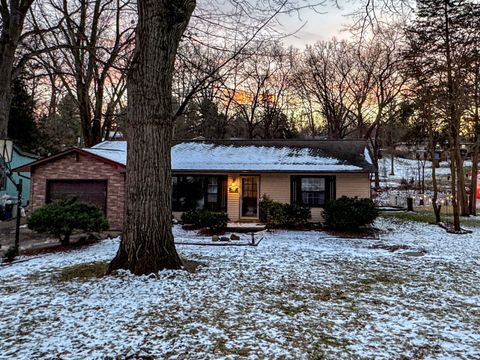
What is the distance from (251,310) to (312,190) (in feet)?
34.2

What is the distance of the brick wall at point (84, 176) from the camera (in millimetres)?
13484

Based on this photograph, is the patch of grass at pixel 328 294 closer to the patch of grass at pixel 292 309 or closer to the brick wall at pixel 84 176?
the patch of grass at pixel 292 309

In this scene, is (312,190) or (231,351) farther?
(312,190)

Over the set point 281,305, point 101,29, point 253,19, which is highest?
point 101,29

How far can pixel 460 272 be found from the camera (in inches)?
287

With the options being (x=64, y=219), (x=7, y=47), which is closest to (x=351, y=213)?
(x=64, y=219)

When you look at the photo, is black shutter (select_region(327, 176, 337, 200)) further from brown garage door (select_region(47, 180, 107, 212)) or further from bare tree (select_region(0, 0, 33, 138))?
bare tree (select_region(0, 0, 33, 138))

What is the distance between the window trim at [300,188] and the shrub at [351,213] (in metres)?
1.37

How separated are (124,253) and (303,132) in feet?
113

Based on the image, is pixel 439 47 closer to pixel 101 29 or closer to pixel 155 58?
pixel 155 58

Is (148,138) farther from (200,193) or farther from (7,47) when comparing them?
(200,193)

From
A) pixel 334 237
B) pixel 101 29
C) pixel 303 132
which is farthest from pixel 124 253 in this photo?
pixel 303 132

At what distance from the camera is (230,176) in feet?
49.9

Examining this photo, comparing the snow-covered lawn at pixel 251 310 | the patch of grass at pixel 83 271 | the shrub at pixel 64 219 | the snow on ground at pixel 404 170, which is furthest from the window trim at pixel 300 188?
the snow on ground at pixel 404 170
